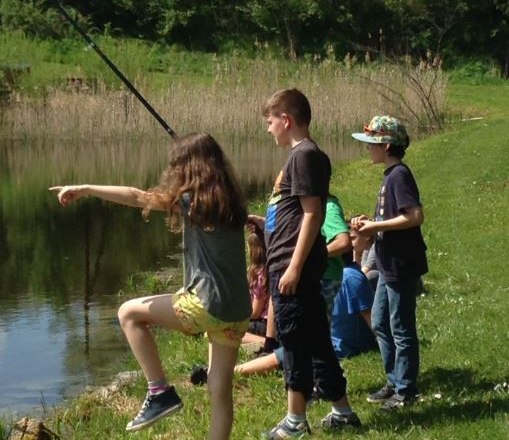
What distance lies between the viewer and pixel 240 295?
4.68 metres

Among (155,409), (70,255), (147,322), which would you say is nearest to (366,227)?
(147,322)

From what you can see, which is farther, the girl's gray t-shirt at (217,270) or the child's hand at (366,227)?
the child's hand at (366,227)

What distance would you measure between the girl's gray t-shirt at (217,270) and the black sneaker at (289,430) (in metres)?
0.70

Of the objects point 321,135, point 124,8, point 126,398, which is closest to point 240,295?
point 126,398

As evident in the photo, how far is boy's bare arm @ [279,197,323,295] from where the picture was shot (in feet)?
16.3

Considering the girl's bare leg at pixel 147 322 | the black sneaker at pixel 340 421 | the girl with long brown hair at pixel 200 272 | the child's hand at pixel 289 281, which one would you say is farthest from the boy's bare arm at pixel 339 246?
the girl's bare leg at pixel 147 322

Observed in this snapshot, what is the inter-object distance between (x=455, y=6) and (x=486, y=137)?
23841mm

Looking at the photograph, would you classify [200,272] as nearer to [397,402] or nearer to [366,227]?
[366,227]

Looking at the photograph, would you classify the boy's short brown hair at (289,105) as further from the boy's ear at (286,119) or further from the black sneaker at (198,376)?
the black sneaker at (198,376)

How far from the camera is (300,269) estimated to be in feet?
16.4

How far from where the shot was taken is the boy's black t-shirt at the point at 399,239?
17.9 feet

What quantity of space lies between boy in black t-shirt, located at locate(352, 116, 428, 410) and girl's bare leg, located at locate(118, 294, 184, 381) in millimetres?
1239

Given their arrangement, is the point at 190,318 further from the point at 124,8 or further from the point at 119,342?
the point at 124,8

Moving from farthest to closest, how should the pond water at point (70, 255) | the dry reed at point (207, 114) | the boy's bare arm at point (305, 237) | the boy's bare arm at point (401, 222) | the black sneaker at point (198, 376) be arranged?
the dry reed at point (207, 114)
the pond water at point (70, 255)
the black sneaker at point (198, 376)
the boy's bare arm at point (401, 222)
the boy's bare arm at point (305, 237)
